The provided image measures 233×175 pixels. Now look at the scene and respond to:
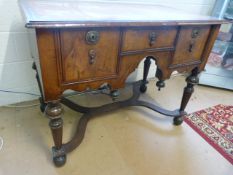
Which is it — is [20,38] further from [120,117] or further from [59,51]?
[120,117]

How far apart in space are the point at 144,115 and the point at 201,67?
556 millimetres

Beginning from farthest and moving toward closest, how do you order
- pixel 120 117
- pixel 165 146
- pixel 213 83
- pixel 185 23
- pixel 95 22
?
pixel 213 83
pixel 120 117
pixel 165 146
pixel 185 23
pixel 95 22

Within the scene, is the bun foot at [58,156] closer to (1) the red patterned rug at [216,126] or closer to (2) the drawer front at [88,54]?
(2) the drawer front at [88,54]

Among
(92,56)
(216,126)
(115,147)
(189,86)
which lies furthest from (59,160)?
(216,126)

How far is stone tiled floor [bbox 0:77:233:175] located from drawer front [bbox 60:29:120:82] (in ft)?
1.75

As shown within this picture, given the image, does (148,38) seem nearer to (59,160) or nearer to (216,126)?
(59,160)

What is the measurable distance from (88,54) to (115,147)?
26.6 inches

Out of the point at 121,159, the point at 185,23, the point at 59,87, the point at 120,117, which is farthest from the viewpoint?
the point at 120,117

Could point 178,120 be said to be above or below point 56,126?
below

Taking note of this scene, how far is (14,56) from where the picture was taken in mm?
1348

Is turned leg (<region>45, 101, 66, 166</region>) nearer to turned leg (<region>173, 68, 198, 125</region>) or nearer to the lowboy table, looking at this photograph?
the lowboy table

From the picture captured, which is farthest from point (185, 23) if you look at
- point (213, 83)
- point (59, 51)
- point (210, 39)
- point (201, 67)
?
point (213, 83)

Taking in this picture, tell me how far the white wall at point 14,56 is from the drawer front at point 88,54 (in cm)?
71

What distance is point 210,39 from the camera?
1094mm
